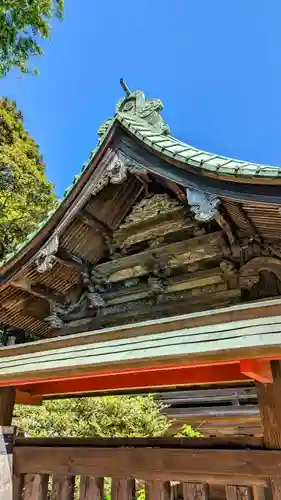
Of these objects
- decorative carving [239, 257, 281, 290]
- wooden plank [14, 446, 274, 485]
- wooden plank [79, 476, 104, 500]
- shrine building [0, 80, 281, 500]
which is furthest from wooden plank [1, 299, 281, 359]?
decorative carving [239, 257, 281, 290]

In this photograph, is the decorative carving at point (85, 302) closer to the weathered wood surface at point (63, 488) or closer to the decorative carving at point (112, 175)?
the decorative carving at point (112, 175)

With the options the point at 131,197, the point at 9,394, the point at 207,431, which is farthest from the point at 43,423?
the point at 131,197

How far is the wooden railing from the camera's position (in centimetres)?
231

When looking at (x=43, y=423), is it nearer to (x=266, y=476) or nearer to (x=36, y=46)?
(x=266, y=476)

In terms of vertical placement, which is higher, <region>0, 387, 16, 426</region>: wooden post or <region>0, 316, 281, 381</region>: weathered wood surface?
<region>0, 316, 281, 381</region>: weathered wood surface

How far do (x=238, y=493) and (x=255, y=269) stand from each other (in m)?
2.47

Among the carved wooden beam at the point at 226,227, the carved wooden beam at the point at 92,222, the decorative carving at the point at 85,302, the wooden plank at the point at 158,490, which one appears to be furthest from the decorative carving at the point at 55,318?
the wooden plank at the point at 158,490

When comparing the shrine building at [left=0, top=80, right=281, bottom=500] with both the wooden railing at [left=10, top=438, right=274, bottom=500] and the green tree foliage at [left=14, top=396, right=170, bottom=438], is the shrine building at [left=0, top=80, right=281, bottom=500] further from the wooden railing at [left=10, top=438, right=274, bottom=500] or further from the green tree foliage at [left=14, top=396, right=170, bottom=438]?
the green tree foliage at [left=14, top=396, right=170, bottom=438]

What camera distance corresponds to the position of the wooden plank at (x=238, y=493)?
7.52ft

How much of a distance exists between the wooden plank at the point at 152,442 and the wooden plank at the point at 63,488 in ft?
0.74

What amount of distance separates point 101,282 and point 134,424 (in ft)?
8.17

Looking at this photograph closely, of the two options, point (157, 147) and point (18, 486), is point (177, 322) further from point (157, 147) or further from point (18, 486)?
point (157, 147)

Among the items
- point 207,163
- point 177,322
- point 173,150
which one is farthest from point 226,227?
point 177,322

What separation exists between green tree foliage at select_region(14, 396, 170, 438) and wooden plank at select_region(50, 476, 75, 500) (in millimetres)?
3291
